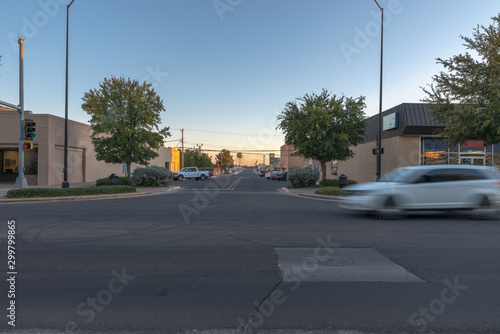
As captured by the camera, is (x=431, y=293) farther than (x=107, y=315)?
Yes

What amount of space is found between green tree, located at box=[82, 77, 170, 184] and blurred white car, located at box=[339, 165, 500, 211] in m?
19.3

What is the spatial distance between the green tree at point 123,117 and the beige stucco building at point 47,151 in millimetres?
4133

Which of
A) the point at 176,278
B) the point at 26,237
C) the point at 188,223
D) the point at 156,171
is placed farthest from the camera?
the point at 156,171

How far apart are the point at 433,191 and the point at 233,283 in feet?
28.0

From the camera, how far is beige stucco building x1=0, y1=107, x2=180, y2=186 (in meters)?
26.3

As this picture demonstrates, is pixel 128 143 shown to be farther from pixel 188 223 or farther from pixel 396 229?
pixel 396 229

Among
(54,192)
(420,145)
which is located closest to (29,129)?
(54,192)

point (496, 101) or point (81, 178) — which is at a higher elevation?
point (496, 101)

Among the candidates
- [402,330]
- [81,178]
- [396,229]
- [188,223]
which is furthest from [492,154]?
[81,178]

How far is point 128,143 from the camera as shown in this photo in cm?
2531

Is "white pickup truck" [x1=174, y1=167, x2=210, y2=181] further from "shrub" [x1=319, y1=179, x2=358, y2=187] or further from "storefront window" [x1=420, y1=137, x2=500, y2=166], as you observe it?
"storefront window" [x1=420, y1=137, x2=500, y2=166]

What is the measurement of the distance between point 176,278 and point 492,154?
92.0 feet

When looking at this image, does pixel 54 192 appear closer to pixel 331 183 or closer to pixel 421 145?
pixel 331 183

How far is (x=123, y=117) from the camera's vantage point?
25.3 metres
